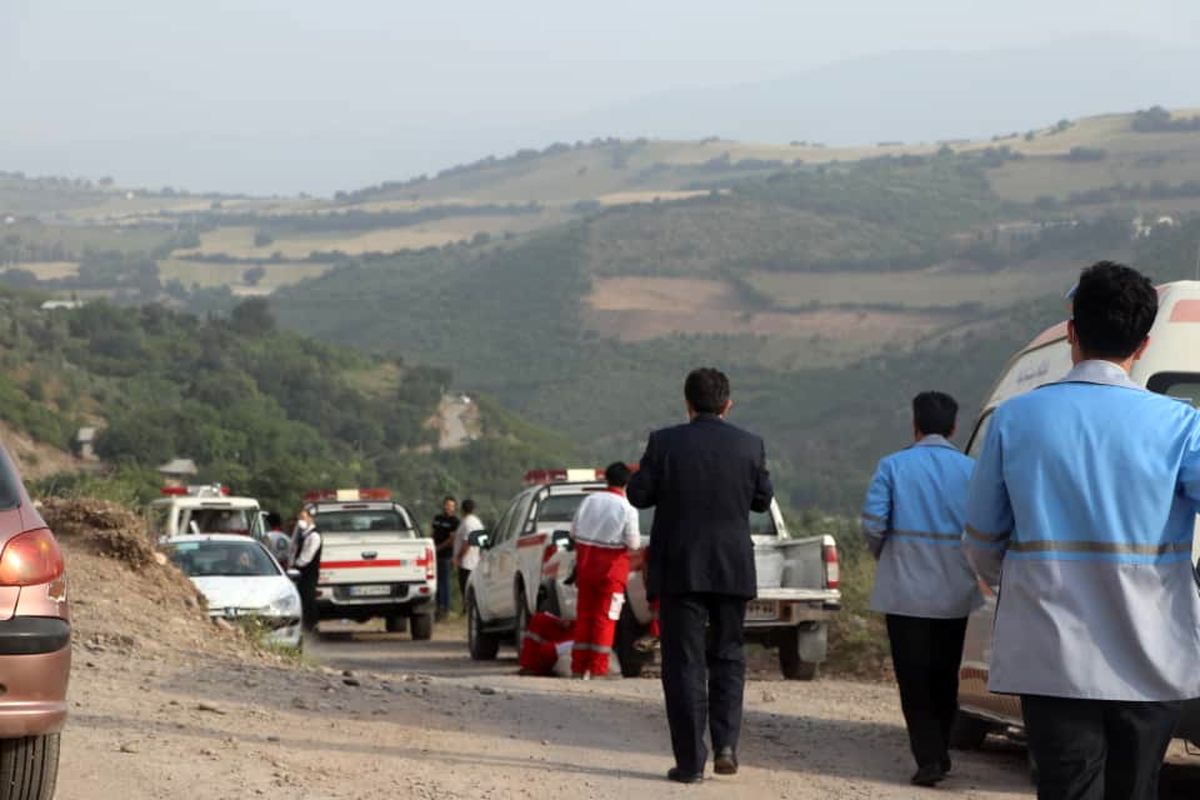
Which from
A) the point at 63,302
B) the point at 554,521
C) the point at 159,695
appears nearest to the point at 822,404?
the point at 63,302

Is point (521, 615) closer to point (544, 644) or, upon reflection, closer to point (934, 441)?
point (544, 644)

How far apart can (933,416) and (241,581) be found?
36.6 ft

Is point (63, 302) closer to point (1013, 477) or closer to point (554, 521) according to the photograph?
point (554, 521)

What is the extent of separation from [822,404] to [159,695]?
11371cm

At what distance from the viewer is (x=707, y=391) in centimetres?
1088

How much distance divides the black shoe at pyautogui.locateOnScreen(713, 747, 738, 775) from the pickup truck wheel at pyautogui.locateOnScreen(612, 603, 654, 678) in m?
6.86

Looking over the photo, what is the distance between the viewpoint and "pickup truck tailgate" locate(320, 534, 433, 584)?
27.0 m

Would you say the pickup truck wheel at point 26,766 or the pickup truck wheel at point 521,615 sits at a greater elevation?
the pickup truck wheel at point 26,766

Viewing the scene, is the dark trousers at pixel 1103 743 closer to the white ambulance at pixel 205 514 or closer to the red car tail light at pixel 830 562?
the red car tail light at pixel 830 562

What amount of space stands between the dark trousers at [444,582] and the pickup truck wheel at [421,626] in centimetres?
224

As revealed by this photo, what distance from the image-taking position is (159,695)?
12.6 meters

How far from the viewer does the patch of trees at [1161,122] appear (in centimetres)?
17550

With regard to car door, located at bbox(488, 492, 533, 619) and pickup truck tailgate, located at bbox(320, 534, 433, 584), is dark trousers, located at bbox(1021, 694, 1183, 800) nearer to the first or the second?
car door, located at bbox(488, 492, 533, 619)

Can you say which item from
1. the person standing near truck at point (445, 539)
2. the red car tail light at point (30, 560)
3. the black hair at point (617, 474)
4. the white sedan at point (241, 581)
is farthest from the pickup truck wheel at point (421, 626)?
the red car tail light at point (30, 560)
